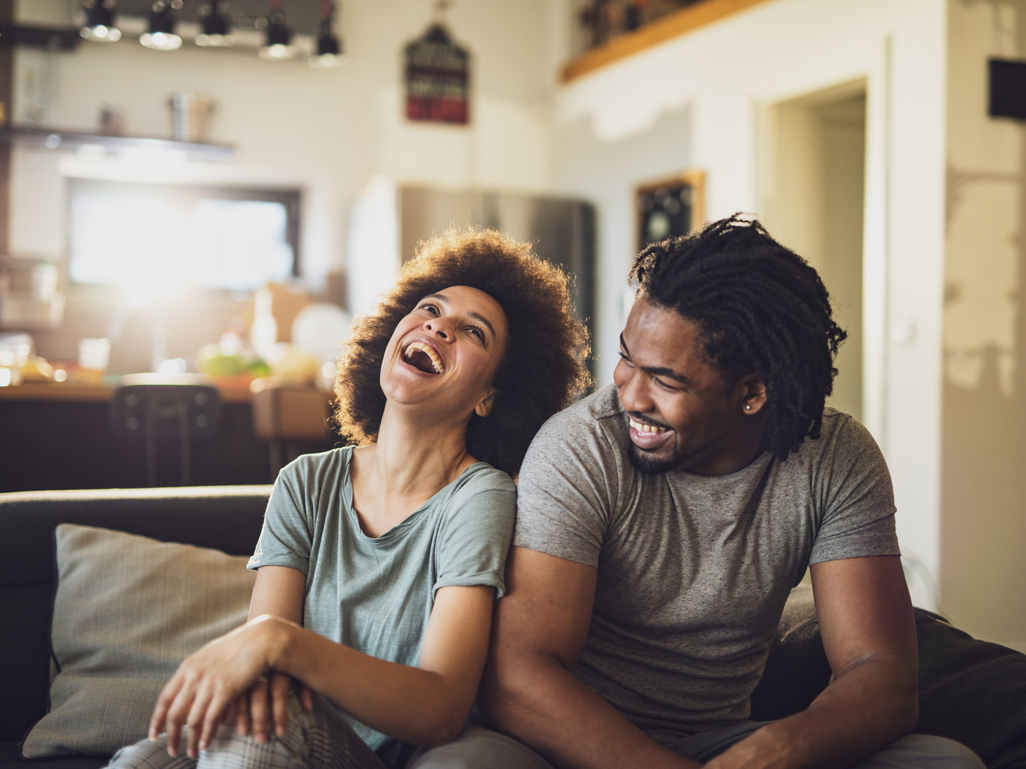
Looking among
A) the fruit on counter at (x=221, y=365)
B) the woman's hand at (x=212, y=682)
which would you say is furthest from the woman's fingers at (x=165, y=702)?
→ the fruit on counter at (x=221, y=365)

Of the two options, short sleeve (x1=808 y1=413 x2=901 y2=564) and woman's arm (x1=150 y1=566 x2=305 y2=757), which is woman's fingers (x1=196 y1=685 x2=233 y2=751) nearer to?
woman's arm (x1=150 y1=566 x2=305 y2=757)

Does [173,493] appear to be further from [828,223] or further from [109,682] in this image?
[828,223]

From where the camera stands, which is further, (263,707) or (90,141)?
(90,141)

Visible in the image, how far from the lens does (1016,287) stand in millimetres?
3301

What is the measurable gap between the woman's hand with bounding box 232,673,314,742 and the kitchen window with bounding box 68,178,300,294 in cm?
466

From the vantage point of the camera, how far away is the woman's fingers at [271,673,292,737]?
1077 mm

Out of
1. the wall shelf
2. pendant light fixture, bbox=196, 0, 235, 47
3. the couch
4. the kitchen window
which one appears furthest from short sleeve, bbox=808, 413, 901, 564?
the kitchen window

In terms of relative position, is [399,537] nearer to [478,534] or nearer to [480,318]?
[478,534]

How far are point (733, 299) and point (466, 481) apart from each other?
45 centimetres

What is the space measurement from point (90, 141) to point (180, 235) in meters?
0.78

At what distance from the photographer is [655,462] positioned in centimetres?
133

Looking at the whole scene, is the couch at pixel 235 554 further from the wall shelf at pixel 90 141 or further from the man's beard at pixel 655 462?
the wall shelf at pixel 90 141

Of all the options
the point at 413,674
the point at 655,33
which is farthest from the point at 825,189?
the point at 413,674

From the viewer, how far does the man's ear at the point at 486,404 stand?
1543 millimetres
